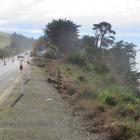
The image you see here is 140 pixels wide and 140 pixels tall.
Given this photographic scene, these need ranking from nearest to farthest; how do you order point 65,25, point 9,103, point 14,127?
1. point 14,127
2. point 9,103
3. point 65,25

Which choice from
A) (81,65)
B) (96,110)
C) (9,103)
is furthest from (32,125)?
(81,65)

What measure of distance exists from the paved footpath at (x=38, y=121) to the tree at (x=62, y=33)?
73.0 m

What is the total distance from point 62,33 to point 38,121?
264ft

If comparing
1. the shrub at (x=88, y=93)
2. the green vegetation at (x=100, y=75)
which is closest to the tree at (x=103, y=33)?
the green vegetation at (x=100, y=75)

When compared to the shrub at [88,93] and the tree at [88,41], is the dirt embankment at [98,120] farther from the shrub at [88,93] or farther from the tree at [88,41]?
the tree at [88,41]

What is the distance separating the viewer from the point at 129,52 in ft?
351

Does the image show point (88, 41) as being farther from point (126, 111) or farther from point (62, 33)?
point (126, 111)

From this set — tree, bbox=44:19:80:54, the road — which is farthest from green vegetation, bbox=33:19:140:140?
the road

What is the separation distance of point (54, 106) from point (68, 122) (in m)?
4.06

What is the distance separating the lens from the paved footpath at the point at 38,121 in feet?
40.0

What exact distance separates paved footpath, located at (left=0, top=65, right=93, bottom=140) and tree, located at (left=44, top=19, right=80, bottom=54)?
72990 mm

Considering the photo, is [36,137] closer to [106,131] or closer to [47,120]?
[106,131]

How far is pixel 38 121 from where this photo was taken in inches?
571

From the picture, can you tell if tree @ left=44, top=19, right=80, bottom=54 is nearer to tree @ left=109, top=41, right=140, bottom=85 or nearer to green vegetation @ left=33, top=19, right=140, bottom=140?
green vegetation @ left=33, top=19, right=140, bottom=140
